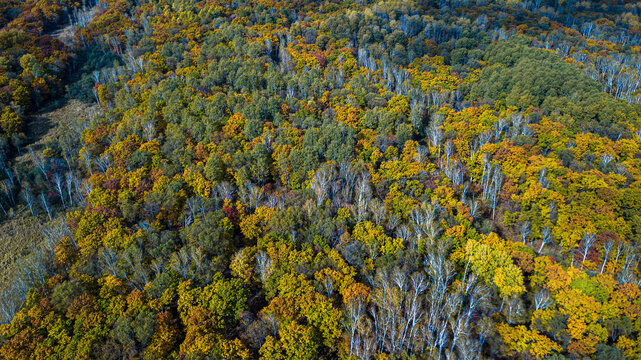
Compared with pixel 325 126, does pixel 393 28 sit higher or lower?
higher

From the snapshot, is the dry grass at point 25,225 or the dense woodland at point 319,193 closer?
the dense woodland at point 319,193

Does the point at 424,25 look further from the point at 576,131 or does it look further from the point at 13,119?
the point at 13,119

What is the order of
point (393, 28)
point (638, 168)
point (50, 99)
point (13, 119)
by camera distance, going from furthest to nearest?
point (393, 28) → point (50, 99) → point (13, 119) → point (638, 168)

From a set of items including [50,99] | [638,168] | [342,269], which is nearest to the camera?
[342,269]

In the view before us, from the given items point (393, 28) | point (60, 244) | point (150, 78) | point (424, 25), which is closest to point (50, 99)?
point (150, 78)

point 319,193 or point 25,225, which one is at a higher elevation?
point 319,193

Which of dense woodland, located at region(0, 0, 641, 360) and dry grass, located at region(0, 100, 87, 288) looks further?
dry grass, located at region(0, 100, 87, 288)

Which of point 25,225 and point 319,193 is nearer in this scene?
point 319,193

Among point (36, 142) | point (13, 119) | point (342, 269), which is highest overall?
point (13, 119)
